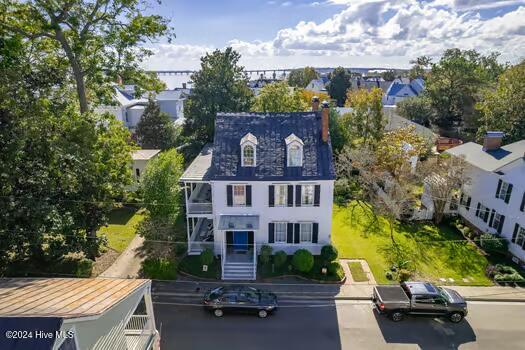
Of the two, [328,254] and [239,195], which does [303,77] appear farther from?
[328,254]

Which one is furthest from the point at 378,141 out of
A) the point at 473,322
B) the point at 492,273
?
the point at 473,322

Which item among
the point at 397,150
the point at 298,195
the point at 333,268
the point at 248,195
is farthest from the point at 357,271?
the point at 397,150

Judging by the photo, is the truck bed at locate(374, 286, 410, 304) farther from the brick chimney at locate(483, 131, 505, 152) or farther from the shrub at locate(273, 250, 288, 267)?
the brick chimney at locate(483, 131, 505, 152)

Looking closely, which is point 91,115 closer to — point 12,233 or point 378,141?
point 12,233

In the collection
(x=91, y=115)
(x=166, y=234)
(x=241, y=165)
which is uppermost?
(x=91, y=115)

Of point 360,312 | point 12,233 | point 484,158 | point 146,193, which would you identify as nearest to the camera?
point 12,233

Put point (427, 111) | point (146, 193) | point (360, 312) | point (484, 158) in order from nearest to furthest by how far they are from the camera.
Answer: point (360, 312), point (146, 193), point (484, 158), point (427, 111)
